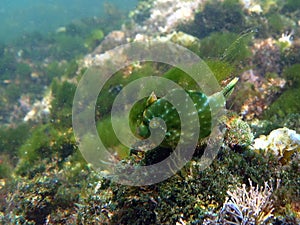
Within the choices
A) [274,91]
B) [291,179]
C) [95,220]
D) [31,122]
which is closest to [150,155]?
[95,220]

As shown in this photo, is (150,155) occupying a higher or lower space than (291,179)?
higher

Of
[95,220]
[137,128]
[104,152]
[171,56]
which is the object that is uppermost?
[171,56]

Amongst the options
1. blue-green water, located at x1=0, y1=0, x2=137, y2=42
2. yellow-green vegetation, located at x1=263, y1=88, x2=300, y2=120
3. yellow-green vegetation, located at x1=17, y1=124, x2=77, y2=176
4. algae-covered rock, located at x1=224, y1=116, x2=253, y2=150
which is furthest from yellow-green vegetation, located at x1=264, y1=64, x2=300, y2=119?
blue-green water, located at x1=0, y1=0, x2=137, y2=42

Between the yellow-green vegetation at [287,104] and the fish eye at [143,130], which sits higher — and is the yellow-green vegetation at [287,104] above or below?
below

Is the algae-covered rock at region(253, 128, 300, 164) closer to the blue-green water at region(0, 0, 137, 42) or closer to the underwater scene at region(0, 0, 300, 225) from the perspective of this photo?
the underwater scene at region(0, 0, 300, 225)

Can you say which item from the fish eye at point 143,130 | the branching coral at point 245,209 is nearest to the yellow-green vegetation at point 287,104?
the branching coral at point 245,209

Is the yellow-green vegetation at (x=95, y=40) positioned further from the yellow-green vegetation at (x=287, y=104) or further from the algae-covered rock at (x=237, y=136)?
the algae-covered rock at (x=237, y=136)

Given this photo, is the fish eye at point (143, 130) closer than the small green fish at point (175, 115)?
No

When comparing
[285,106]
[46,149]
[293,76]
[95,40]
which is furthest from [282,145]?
[95,40]

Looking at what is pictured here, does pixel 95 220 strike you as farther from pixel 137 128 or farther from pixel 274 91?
pixel 274 91
